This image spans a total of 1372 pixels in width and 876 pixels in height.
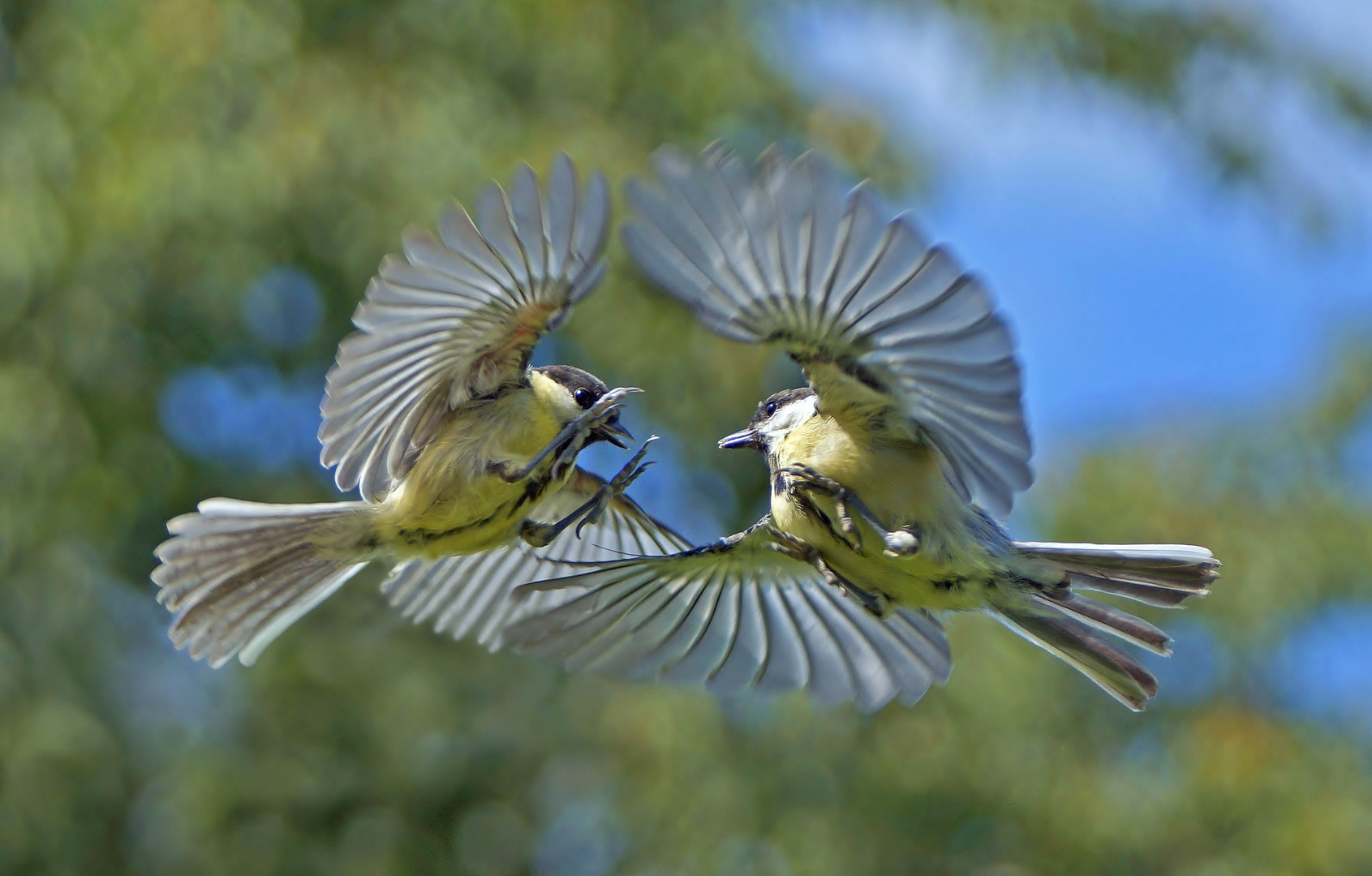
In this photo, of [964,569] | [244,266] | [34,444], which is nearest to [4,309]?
[34,444]

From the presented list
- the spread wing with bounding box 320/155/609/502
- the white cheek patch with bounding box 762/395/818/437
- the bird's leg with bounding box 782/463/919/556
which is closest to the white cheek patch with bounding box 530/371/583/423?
the spread wing with bounding box 320/155/609/502

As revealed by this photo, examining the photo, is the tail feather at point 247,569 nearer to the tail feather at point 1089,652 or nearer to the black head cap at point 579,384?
the black head cap at point 579,384

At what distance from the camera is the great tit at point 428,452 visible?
308 cm

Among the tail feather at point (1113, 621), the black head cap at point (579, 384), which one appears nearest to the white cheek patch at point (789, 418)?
the black head cap at point (579, 384)

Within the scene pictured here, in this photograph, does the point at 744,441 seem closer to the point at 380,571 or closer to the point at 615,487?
the point at 615,487

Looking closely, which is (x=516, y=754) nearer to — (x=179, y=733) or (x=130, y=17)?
(x=179, y=733)

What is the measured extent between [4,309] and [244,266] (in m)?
1.03

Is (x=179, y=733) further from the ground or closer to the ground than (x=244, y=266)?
closer to the ground

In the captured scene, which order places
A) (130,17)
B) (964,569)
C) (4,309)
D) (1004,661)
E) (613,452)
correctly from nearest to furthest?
(964,569) → (613,452) → (4,309) → (130,17) → (1004,661)

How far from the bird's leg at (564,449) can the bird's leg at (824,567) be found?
0.46 metres

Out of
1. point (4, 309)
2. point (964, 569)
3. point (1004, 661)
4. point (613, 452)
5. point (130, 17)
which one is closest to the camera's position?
point (964, 569)

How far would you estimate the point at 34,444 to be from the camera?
645 cm

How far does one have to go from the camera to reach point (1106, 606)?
3.48 metres

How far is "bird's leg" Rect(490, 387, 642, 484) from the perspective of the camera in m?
3.29
